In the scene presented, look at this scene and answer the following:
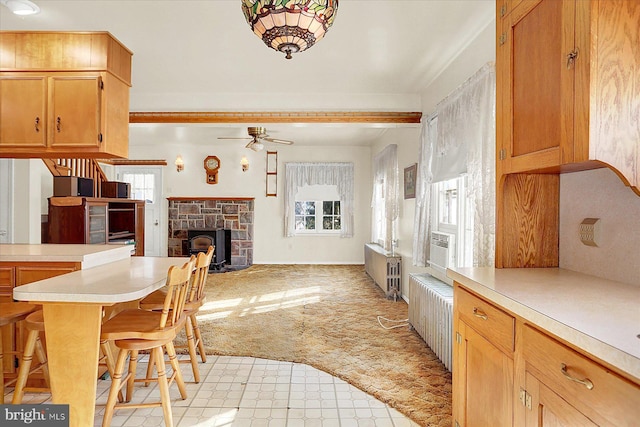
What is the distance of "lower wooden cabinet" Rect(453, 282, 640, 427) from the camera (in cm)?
92

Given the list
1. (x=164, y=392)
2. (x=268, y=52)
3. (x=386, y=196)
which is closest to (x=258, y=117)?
(x=268, y=52)

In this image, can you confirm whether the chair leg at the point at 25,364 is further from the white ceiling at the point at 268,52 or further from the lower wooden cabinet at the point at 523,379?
the lower wooden cabinet at the point at 523,379

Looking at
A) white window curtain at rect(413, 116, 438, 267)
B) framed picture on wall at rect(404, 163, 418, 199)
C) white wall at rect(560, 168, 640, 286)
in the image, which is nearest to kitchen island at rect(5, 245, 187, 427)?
white wall at rect(560, 168, 640, 286)

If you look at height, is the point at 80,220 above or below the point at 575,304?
above

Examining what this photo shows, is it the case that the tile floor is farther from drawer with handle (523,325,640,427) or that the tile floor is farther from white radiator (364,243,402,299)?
white radiator (364,243,402,299)

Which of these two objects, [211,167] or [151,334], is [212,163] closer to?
[211,167]

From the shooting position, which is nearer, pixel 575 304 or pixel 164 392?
pixel 575 304

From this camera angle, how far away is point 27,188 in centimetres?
459

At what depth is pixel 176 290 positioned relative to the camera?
2.03 m

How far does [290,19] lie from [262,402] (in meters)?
2.26

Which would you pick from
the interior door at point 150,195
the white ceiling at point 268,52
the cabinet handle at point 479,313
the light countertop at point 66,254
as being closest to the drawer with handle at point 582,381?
the cabinet handle at point 479,313

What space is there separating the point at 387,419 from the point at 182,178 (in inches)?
274

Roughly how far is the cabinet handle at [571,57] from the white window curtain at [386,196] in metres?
3.99

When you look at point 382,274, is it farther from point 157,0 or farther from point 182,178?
point 182,178
